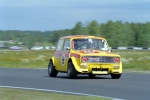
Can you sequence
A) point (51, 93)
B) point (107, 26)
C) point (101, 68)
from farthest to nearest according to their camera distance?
point (107, 26), point (101, 68), point (51, 93)

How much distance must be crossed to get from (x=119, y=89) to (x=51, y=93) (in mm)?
2448

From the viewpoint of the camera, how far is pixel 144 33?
648ft

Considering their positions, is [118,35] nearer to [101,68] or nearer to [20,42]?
[20,42]

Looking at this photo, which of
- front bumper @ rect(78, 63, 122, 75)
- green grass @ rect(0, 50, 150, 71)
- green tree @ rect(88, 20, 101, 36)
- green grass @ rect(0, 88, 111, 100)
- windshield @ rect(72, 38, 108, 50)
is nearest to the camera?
green grass @ rect(0, 88, 111, 100)

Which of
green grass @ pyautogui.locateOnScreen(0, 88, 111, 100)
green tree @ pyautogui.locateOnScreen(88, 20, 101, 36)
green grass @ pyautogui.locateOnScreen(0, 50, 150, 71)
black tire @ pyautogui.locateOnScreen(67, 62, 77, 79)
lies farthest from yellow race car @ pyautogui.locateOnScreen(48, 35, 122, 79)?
green tree @ pyautogui.locateOnScreen(88, 20, 101, 36)

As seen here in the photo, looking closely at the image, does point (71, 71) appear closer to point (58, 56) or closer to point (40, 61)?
point (58, 56)

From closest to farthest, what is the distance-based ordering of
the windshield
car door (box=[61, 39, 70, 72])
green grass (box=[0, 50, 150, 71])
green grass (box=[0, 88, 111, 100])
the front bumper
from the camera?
green grass (box=[0, 88, 111, 100]), the front bumper, car door (box=[61, 39, 70, 72]), the windshield, green grass (box=[0, 50, 150, 71])

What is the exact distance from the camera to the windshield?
21031 mm

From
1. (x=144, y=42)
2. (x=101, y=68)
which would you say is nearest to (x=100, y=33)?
(x=144, y=42)

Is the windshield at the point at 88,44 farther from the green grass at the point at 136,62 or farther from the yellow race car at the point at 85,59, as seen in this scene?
the green grass at the point at 136,62

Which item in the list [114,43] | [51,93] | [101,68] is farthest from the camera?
[114,43]

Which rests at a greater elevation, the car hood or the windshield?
the windshield

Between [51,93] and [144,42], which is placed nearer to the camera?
[51,93]

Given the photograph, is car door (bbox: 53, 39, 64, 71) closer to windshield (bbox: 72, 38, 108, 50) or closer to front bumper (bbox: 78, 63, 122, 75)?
windshield (bbox: 72, 38, 108, 50)
